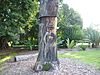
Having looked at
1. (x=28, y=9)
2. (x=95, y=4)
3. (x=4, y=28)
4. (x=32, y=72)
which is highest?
(x=95, y=4)

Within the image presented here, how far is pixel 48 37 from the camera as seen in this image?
6254mm

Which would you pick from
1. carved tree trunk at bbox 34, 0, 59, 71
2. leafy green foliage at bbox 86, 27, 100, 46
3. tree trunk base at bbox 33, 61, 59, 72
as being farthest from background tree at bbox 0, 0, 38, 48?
leafy green foliage at bbox 86, 27, 100, 46

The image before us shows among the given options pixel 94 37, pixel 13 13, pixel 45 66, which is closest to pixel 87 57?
pixel 13 13

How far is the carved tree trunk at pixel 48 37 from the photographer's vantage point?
6.26 m

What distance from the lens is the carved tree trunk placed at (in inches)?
246

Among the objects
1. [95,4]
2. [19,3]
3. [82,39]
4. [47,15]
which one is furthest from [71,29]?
[47,15]

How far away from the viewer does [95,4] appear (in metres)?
23.3

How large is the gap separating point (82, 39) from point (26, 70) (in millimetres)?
10751

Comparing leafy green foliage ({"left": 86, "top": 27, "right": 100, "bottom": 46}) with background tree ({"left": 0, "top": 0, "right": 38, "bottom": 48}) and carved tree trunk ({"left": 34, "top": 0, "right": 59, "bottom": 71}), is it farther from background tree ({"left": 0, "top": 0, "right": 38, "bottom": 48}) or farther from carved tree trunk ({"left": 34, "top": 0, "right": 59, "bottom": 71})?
carved tree trunk ({"left": 34, "top": 0, "right": 59, "bottom": 71})

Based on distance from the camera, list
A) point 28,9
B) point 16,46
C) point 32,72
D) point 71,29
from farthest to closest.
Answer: point 16,46, point 71,29, point 28,9, point 32,72

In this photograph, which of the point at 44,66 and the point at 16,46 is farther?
the point at 16,46

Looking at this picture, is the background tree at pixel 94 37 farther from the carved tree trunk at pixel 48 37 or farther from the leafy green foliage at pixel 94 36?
the carved tree trunk at pixel 48 37

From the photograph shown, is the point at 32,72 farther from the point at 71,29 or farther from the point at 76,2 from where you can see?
the point at 76,2

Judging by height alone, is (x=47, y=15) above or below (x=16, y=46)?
above
